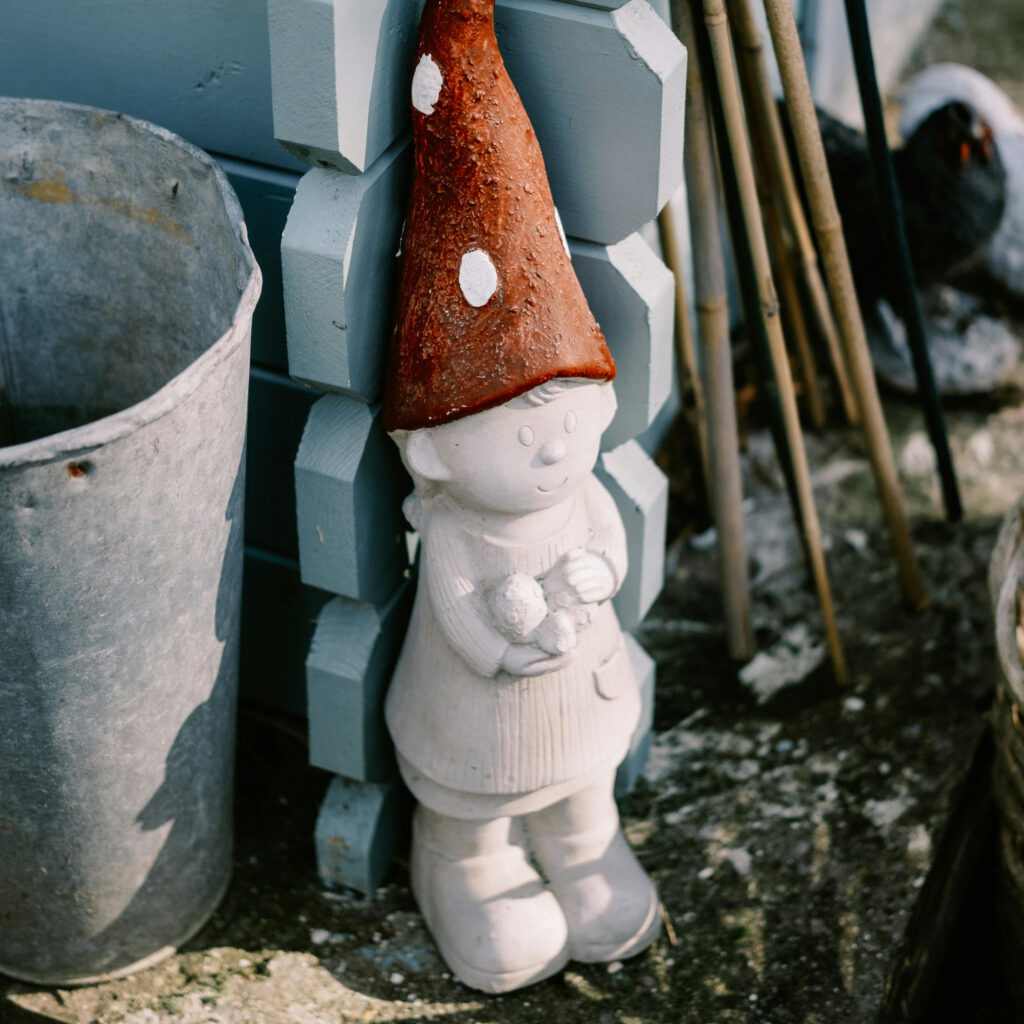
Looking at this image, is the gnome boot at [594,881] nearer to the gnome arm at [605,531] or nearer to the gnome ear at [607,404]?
the gnome arm at [605,531]

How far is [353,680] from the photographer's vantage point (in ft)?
5.42

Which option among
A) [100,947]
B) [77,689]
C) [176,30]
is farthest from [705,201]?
[100,947]

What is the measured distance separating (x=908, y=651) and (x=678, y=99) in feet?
3.49

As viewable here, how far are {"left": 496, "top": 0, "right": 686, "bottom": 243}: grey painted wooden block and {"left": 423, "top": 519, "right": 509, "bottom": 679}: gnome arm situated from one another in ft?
1.22

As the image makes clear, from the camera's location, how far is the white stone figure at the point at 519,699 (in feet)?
4.64

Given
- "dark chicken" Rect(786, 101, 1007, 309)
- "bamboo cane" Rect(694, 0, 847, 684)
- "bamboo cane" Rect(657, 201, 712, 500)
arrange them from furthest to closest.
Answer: "dark chicken" Rect(786, 101, 1007, 309), "bamboo cane" Rect(657, 201, 712, 500), "bamboo cane" Rect(694, 0, 847, 684)

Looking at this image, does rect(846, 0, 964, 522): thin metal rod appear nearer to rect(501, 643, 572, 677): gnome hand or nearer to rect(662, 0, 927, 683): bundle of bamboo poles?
rect(662, 0, 927, 683): bundle of bamboo poles

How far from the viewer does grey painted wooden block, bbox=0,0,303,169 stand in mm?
1504

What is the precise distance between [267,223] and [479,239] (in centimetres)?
38

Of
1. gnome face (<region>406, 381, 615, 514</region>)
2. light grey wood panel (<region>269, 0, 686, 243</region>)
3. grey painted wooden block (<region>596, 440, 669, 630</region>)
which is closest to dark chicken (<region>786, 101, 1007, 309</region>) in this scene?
grey painted wooden block (<region>596, 440, 669, 630</region>)

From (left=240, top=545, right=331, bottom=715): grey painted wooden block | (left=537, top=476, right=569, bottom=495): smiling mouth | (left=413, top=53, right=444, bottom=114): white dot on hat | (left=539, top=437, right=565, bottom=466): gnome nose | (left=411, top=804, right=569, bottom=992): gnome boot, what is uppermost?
(left=413, top=53, right=444, bottom=114): white dot on hat

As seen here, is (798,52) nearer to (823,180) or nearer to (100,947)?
(823,180)

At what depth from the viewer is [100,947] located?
163cm

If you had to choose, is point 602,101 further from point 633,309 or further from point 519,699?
point 519,699
